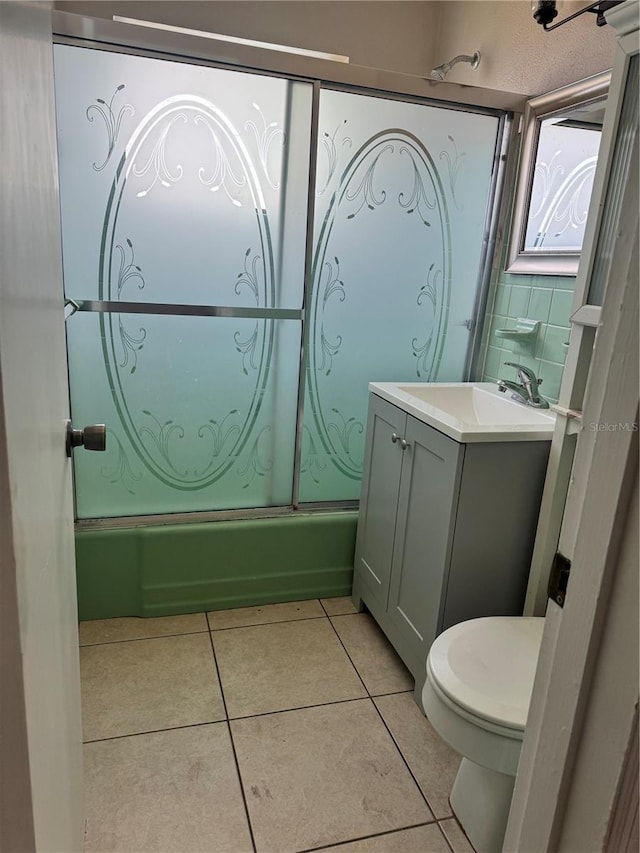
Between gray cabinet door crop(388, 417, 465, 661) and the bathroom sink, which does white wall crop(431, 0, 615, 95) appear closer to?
the bathroom sink

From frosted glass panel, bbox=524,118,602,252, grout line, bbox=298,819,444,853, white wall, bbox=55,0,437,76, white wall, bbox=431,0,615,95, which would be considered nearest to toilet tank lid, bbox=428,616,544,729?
grout line, bbox=298,819,444,853

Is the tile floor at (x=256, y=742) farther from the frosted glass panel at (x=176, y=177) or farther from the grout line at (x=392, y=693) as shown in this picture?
the frosted glass panel at (x=176, y=177)

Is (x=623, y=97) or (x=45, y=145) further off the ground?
(x=623, y=97)

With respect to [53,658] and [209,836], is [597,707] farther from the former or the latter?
[209,836]

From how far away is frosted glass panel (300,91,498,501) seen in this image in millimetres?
2193

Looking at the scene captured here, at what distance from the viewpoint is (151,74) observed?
1.91 metres

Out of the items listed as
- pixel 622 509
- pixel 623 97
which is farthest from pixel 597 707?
pixel 623 97

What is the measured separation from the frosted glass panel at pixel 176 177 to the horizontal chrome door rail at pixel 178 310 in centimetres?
2

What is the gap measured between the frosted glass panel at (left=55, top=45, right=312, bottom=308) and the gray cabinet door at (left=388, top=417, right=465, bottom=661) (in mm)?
893

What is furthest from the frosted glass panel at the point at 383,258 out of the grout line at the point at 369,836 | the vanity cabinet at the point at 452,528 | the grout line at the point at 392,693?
the grout line at the point at 369,836

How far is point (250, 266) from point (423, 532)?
3.77 feet

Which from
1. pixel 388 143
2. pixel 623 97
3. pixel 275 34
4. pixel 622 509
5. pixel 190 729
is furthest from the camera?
pixel 275 34

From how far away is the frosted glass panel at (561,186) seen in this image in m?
1.92

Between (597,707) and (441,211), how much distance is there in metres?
2.07
